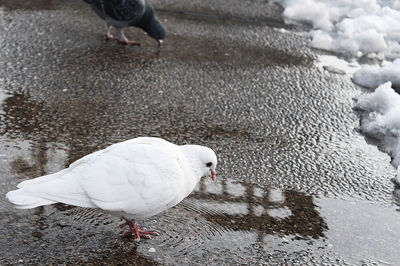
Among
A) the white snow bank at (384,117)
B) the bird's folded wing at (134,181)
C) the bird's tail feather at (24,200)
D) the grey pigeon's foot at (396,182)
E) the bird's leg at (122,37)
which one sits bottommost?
the bird's leg at (122,37)

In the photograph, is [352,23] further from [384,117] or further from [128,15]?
[128,15]

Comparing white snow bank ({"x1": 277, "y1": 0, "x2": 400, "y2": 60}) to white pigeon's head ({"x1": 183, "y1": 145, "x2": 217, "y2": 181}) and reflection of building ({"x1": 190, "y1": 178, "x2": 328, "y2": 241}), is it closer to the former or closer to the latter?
reflection of building ({"x1": 190, "y1": 178, "x2": 328, "y2": 241})

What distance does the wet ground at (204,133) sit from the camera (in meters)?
3.09

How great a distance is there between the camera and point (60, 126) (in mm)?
4199

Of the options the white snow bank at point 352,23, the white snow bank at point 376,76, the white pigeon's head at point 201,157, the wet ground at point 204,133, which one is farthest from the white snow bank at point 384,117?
the white pigeon's head at point 201,157

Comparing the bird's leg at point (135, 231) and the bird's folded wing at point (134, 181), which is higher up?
the bird's folded wing at point (134, 181)

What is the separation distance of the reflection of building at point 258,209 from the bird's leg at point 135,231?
1.40ft

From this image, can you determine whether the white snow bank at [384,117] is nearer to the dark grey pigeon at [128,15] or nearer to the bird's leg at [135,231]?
the bird's leg at [135,231]

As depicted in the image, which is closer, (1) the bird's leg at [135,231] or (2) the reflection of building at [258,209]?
(1) the bird's leg at [135,231]

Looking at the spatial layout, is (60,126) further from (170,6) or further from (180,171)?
(170,6)

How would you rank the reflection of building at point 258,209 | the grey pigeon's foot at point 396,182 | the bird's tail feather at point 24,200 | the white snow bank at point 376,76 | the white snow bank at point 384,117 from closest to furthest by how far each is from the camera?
1. the bird's tail feather at point 24,200
2. the reflection of building at point 258,209
3. the grey pigeon's foot at point 396,182
4. the white snow bank at point 384,117
5. the white snow bank at point 376,76

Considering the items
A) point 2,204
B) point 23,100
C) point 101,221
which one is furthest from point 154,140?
point 23,100

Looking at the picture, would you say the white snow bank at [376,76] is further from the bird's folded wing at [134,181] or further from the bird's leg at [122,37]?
the bird's folded wing at [134,181]

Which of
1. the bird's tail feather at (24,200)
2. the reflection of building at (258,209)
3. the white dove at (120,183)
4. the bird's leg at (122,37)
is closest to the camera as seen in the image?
the bird's tail feather at (24,200)
